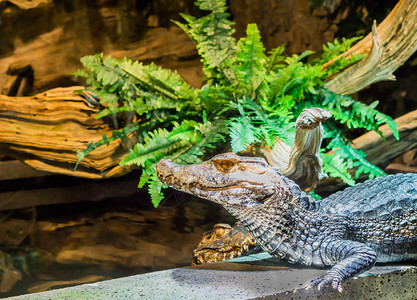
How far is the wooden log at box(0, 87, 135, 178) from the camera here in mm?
3256

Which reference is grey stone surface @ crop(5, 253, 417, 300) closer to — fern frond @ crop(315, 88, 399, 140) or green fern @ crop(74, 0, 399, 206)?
green fern @ crop(74, 0, 399, 206)

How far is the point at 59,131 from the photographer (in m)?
3.28

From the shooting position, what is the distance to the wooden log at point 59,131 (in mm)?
3256

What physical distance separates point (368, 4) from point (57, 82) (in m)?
3.10

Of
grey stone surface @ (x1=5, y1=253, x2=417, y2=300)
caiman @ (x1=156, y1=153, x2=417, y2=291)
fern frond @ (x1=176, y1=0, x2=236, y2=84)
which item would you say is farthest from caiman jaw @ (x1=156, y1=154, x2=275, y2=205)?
fern frond @ (x1=176, y1=0, x2=236, y2=84)

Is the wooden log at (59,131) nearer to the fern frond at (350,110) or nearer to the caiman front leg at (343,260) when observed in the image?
the fern frond at (350,110)

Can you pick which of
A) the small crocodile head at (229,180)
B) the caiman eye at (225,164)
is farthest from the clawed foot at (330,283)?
the caiman eye at (225,164)

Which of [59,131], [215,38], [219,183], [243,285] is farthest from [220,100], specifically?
[243,285]

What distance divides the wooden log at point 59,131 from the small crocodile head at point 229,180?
1370 millimetres

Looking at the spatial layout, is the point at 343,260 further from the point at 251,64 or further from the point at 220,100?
the point at 251,64

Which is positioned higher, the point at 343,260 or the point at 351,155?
the point at 343,260

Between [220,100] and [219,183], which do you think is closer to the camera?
[219,183]

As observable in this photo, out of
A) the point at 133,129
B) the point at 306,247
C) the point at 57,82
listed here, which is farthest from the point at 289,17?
the point at 306,247

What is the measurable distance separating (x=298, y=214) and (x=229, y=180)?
13.2 inches
